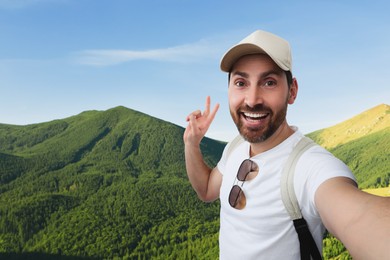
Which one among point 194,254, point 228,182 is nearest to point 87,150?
point 194,254

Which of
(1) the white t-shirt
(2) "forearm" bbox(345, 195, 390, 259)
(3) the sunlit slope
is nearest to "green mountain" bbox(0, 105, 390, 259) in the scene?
(3) the sunlit slope

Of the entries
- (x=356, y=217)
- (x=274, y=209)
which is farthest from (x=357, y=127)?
(x=356, y=217)

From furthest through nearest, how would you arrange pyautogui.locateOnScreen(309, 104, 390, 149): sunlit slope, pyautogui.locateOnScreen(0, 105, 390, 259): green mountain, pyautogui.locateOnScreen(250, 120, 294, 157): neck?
pyautogui.locateOnScreen(309, 104, 390, 149): sunlit slope
pyautogui.locateOnScreen(0, 105, 390, 259): green mountain
pyautogui.locateOnScreen(250, 120, 294, 157): neck

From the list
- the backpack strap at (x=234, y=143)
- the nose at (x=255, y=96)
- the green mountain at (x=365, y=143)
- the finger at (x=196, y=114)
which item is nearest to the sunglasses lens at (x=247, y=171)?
the nose at (x=255, y=96)

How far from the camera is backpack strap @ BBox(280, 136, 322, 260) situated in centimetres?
235

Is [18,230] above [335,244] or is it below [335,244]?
below

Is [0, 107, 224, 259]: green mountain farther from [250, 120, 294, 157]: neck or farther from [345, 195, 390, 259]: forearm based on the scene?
[345, 195, 390, 259]: forearm

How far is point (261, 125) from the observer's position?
2699 mm

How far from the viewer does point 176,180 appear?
14250cm

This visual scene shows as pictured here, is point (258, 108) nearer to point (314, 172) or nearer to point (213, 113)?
point (314, 172)

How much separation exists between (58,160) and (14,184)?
26.9 meters

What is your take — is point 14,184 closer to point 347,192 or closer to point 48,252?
point 48,252

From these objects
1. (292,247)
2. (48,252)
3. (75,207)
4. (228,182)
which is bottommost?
(48,252)

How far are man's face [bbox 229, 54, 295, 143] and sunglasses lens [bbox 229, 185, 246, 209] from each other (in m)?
0.36
